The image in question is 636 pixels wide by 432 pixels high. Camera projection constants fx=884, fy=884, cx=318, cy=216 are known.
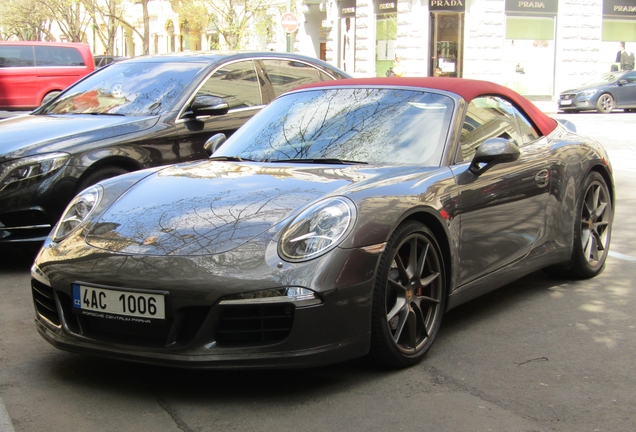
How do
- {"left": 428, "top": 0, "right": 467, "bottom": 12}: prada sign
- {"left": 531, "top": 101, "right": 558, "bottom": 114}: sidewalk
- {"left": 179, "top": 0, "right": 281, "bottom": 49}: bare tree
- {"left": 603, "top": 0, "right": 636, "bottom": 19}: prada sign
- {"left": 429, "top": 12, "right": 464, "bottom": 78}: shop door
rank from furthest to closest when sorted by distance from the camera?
{"left": 179, "top": 0, "right": 281, "bottom": 49}: bare tree < {"left": 603, "top": 0, "right": 636, "bottom": 19}: prada sign < {"left": 429, "top": 12, "right": 464, "bottom": 78}: shop door < {"left": 428, "top": 0, "right": 467, "bottom": 12}: prada sign < {"left": 531, "top": 101, "right": 558, "bottom": 114}: sidewalk

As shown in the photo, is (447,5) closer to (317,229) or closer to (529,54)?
(529,54)

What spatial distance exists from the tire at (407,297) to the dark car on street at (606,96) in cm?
2272

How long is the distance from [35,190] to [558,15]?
28744mm

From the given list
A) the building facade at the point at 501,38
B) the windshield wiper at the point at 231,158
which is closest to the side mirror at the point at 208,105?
the windshield wiper at the point at 231,158

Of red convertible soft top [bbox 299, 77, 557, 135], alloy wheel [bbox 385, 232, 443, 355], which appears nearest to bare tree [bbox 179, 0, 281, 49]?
red convertible soft top [bbox 299, 77, 557, 135]

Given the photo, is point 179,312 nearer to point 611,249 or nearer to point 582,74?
point 611,249

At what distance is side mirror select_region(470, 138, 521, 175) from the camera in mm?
4547

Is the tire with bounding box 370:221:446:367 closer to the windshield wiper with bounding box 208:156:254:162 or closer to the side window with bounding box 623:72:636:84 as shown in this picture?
the windshield wiper with bounding box 208:156:254:162

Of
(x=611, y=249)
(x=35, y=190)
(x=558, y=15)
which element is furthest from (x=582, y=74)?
(x=35, y=190)

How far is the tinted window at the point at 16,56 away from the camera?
2148 cm

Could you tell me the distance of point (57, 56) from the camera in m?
22.1

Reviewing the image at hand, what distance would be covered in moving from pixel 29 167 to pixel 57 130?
0.51 metres

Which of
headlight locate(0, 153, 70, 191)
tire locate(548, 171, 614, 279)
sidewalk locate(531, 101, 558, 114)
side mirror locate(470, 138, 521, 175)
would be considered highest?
side mirror locate(470, 138, 521, 175)

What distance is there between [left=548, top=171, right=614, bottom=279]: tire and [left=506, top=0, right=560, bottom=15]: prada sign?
2651 cm
